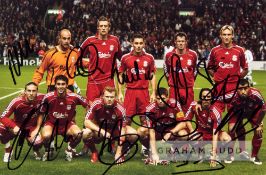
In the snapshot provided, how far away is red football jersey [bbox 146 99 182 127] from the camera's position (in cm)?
906

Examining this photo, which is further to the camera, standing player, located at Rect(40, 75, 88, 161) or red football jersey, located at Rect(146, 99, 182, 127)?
red football jersey, located at Rect(146, 99, 182, 127)

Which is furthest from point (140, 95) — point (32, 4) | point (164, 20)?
point (32, 4)

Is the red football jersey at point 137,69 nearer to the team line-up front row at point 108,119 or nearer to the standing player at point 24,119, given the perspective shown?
the team line-up front row at point 108,119

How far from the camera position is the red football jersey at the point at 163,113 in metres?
9.06

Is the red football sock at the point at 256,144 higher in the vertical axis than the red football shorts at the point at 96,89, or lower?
lower

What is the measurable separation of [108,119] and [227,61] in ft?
8.26

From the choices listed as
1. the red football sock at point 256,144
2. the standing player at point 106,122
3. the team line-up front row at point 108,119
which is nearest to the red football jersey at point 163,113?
the team line-up front row at point 108,119

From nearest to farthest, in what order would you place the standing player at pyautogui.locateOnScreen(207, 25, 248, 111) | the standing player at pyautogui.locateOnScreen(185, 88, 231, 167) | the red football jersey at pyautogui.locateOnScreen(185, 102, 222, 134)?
the standing player at pyautogui.locateOnScreen(185, 88, 231, 167)
the red football jersey at pyautogui.locateOnScreen(185, 102, 222, 134)
the standing player at pyautogui.locateOnScreen(207, 25, 248, 111)

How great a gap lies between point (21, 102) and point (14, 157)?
0.91 meters

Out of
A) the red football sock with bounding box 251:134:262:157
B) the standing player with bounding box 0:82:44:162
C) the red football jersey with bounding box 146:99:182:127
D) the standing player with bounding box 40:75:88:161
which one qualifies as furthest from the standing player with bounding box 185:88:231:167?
the standing player with bounding box 0:82:44:162

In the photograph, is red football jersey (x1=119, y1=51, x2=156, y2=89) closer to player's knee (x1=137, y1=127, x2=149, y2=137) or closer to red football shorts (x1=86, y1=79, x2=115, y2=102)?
red football shorts (x1=86, y1=79, x2=115, y2=102)

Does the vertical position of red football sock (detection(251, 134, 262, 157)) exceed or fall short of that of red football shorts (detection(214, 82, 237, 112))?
it falls short

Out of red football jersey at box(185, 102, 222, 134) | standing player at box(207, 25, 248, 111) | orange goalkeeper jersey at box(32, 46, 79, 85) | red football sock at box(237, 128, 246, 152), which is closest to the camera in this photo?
red football jersey at box(185, 102, 222, 134)

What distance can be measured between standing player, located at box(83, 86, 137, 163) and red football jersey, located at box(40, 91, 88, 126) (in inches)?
13.8
